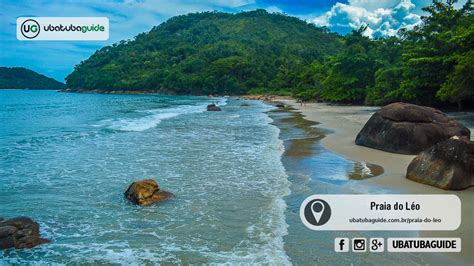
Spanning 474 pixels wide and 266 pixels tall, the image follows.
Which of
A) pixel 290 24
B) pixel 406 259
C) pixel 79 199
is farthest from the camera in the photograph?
pixel 290 24

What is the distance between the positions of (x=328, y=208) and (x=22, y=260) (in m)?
4.69

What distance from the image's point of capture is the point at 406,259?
4.99m

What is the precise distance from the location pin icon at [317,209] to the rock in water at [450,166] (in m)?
3.71

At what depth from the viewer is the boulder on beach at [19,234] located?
565cm

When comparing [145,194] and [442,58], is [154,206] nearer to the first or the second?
[145,194]

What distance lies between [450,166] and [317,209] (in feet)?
13.4

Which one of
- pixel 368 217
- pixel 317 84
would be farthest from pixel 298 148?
pixel 317 84

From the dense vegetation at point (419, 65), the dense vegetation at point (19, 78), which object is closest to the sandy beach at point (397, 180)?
the dense vegetation at point (419, 65)

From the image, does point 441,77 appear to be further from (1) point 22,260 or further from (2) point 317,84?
(2) point 317,84

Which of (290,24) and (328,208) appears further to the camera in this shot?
(290,24)

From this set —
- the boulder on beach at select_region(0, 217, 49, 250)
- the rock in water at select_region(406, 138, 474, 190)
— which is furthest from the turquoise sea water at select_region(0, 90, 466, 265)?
the rock in water at select_region(406, 138, 474, 190)

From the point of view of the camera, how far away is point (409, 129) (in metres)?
12.1

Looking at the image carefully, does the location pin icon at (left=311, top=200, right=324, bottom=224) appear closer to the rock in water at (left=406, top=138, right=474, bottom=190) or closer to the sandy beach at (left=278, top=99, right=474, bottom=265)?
the sandy beach at (left=278, top=99, right=474, bottom=265)

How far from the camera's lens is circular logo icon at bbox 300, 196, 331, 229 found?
5703 mm
